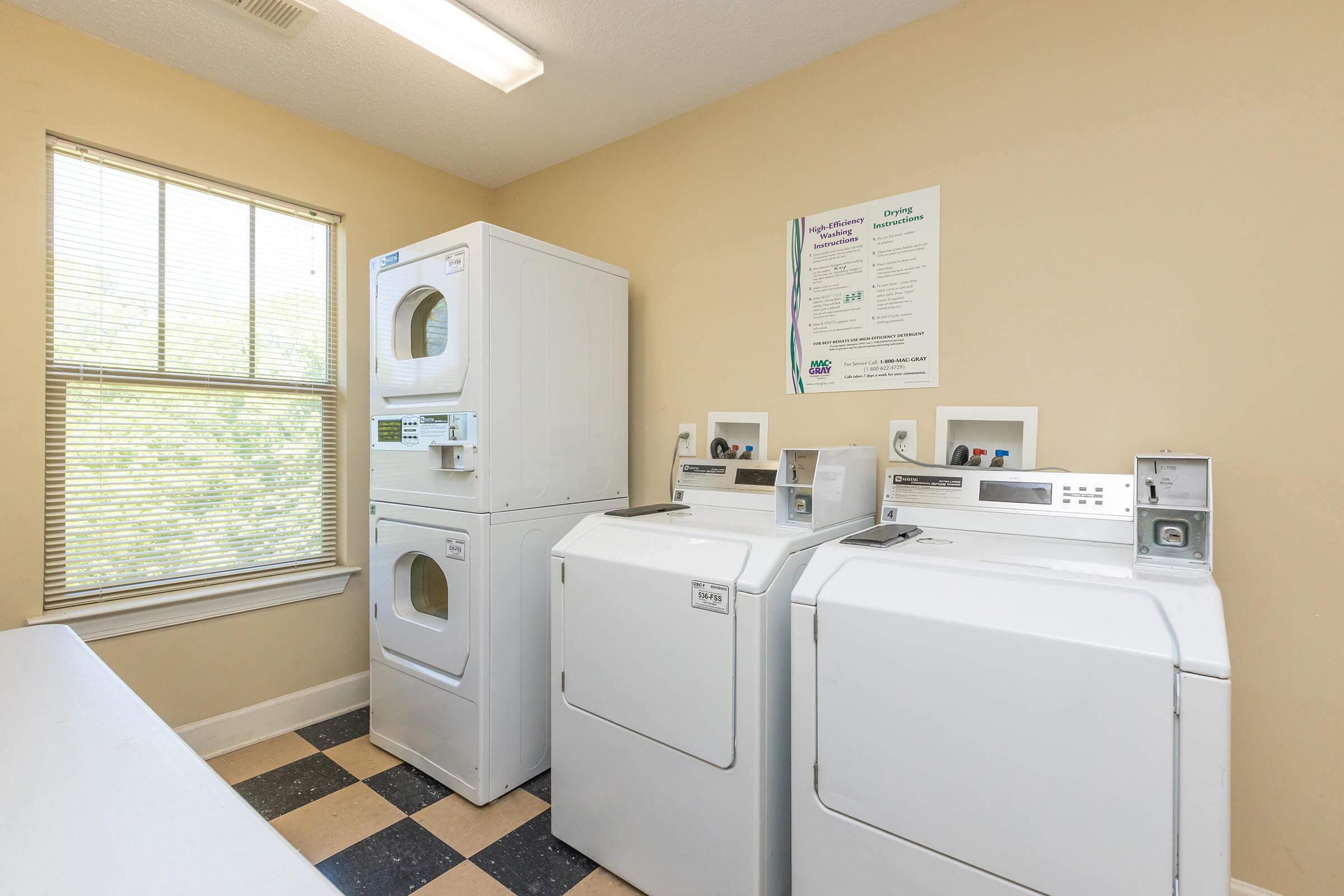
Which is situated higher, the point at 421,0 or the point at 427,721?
the point at 421,0

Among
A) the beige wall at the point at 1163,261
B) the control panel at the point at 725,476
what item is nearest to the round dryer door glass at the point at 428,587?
the control panel at the point at 725,476

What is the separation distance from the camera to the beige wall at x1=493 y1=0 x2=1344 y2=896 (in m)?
1.50

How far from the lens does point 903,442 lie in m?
2.05

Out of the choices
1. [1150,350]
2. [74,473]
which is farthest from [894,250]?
[74,473]

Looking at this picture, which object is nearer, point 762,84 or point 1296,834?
point 1296,834

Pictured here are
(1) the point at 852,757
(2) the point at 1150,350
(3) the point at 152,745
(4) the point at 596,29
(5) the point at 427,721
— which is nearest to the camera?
(3) the point at 152,745

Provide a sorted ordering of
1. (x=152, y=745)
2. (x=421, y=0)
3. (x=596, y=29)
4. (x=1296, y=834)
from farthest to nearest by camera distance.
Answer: (x=596, y=29), (x=421, y=0), (x=1296, y=834), (x=152, y=745)

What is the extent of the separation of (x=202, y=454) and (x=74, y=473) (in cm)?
37

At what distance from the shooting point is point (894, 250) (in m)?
2.08

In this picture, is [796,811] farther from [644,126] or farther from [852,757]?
Result: [644,126]

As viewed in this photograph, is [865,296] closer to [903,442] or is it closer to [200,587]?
[903,442]

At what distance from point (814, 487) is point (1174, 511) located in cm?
80

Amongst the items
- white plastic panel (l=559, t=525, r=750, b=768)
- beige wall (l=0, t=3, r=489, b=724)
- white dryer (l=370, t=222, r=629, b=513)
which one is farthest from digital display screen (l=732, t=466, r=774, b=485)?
beige wall (l=0, t=3, r=489, b=724)

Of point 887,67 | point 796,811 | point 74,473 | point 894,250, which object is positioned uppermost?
point 887,67
